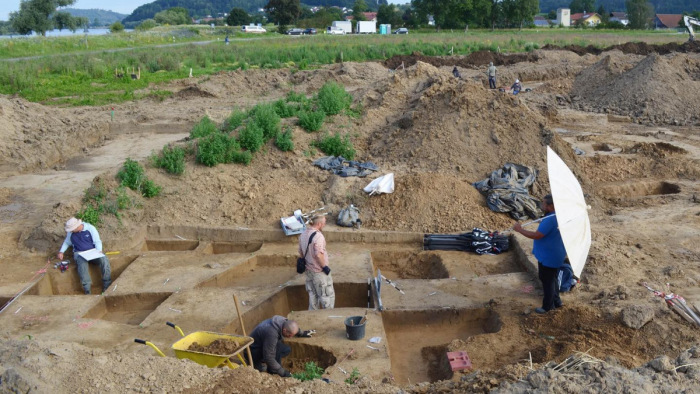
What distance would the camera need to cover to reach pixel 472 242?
10516 millimetres

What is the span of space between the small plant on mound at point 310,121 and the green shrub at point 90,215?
5.32m

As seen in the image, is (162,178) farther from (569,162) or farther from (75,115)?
(75,115)

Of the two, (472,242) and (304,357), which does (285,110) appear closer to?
(472,242)

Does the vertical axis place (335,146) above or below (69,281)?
above

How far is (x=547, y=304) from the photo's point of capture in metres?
7.84

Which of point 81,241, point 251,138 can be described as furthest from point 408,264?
point 81,241

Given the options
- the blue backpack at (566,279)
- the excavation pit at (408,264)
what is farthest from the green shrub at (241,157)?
the blue backpack at (566,279)

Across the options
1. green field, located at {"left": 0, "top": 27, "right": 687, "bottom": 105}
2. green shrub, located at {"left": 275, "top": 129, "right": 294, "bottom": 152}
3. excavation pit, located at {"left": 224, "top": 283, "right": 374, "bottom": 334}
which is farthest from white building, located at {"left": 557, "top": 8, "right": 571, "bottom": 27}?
excavation pit, located at {"left": 224, "top": 283, "right": 374, "bottom": 334}

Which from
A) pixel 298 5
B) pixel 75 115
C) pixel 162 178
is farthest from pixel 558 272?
pixel 298 5

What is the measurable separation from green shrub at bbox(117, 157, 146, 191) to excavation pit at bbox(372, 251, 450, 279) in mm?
4928

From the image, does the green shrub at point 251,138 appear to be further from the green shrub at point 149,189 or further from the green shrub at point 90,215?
the green shrub at point 90,215

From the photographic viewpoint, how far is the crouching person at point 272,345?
6715mm

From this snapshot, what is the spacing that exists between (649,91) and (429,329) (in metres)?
18.7

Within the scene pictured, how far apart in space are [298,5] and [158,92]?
5633 cm
